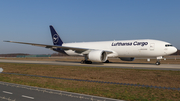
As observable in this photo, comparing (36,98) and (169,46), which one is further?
(169,46)

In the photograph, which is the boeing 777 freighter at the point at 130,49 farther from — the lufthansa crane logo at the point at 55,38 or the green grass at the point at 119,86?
the green grass at the point at 119,86

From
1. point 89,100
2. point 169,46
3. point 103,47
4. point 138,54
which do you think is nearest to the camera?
point 89,100

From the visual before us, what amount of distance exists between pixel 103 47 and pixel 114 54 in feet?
9.37

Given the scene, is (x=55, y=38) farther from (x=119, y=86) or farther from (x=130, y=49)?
(x=119, y=86)

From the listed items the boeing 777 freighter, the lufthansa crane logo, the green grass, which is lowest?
the green grass

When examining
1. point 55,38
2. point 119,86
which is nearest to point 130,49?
point 119,86

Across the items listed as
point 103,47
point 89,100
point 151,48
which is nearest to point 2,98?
point 89,100

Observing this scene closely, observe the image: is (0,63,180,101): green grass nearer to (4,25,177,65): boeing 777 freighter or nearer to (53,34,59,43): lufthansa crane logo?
(4,25,177,65): boeing 777 freighter

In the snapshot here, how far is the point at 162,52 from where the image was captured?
26.7m

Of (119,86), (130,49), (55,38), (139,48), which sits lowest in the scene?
(119,86)

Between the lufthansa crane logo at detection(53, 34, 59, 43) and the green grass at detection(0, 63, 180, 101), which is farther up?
the lufthansa crane logo at detection(53, 34, 59, 43)

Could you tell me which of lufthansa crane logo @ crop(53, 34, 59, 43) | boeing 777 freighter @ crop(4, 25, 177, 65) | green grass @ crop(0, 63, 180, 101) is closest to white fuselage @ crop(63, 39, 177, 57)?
boeing 777 freighter @ crop(4, 25, 177, 65)

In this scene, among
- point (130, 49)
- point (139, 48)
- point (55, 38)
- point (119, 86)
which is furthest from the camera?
point (55, 38)

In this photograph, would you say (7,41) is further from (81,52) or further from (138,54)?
(138,54)
